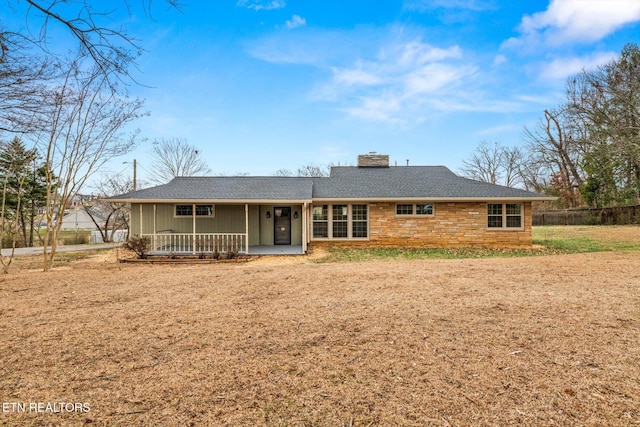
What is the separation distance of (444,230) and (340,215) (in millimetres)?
4392

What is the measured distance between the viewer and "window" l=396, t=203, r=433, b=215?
1355cm

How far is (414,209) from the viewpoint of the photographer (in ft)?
44.5

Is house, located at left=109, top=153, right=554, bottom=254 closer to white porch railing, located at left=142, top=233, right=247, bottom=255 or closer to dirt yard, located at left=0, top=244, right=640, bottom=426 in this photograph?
white porch railing, located at left=142, top=233, right=247, bottom=255

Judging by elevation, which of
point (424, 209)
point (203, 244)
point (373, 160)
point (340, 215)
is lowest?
point (203, 244)

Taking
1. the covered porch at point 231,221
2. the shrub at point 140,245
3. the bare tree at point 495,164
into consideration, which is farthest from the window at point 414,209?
the bare tree at point 495,164

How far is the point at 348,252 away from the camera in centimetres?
1233

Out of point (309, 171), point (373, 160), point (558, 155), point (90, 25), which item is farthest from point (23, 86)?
point (558, 155)

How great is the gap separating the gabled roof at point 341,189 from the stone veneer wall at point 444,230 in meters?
0.61

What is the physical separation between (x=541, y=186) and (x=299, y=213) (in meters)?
29.2

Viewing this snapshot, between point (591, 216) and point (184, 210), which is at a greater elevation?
point (184, 210)

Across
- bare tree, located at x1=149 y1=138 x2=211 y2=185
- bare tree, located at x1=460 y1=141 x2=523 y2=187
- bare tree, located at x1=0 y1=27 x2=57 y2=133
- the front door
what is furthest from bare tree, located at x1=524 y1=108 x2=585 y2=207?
bare tree, located at x1=0 y1=27 x2=57 y2=133

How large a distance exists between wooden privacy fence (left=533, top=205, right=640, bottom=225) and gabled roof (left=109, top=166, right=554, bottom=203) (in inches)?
604

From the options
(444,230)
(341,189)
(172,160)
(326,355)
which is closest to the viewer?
(326,355)

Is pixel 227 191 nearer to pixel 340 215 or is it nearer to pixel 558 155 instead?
pixel 340 215
